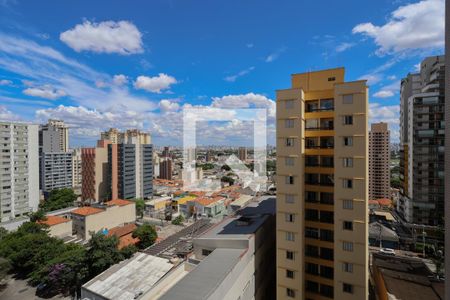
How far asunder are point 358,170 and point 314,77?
3.05m

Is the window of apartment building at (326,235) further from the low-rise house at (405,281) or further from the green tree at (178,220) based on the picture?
the green tree at (178,220)

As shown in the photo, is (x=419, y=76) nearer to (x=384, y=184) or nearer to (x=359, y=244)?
(x=384, y=184)

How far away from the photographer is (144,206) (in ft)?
84.0

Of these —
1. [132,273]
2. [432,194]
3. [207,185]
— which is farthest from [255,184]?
[132,273]

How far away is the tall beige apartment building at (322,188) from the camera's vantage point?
5.70 m

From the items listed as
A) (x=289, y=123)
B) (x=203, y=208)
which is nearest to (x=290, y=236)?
(x=289, y=123)

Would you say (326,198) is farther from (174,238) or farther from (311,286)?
(174,238)

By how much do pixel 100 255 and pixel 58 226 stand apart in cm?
922

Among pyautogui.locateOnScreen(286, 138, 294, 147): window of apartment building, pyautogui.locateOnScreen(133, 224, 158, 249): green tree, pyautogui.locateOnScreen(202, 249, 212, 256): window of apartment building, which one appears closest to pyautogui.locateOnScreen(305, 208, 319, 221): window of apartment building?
pyautogui.locateOnScreen(286, 138, 294, 147): window of apartment building

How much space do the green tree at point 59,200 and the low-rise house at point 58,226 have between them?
27.4 ft

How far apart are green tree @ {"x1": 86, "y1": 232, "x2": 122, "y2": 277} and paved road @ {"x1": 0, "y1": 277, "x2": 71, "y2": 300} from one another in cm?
191

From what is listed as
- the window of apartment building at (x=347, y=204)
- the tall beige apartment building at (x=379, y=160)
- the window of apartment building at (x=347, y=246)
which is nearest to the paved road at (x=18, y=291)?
the window of apartment building at (x=347, y=246)

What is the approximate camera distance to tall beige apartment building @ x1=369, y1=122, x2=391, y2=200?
25.2m

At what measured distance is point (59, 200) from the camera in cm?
2592
